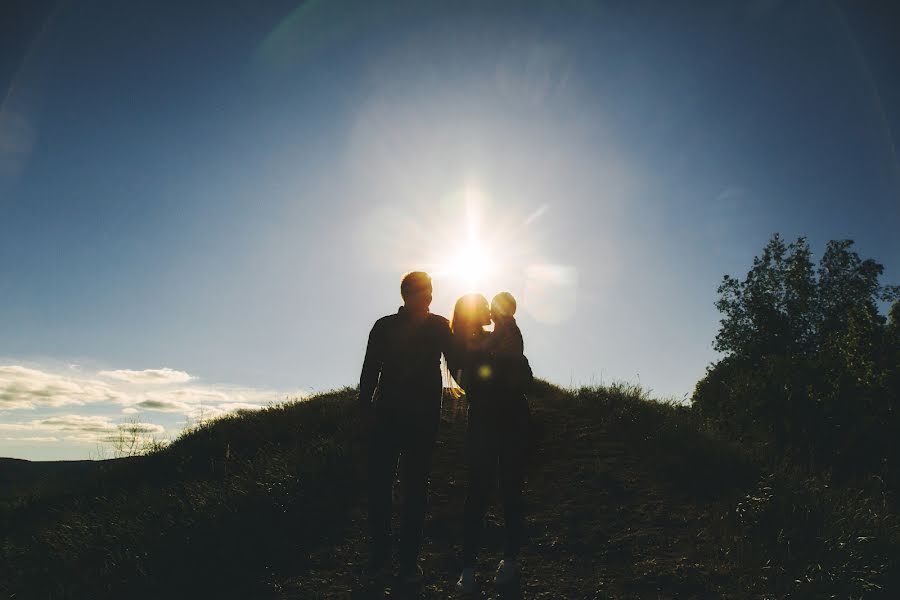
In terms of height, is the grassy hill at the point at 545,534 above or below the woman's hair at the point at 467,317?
below

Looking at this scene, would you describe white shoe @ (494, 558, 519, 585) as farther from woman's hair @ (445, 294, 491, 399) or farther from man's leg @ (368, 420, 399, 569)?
woman's hair @ (445, 294, 491, 399)

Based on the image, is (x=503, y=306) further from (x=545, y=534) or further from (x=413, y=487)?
(x=545, y=534)

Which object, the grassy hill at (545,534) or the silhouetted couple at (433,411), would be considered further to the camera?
the grassy hill at (545,534)

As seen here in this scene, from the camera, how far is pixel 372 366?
13.7ft

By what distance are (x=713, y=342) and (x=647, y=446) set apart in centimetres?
3122

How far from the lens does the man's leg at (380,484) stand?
160 inches

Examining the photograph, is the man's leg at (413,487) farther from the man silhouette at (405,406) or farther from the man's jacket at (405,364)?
the man's jacket at (405,364)

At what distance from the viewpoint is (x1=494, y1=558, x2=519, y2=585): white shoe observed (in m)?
4.04

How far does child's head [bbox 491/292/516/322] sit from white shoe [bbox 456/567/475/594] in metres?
2.04

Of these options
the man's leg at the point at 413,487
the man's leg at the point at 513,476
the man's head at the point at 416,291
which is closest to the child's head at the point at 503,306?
the man's head at the point at 416,291

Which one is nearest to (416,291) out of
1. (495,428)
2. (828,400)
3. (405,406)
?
(405,406)

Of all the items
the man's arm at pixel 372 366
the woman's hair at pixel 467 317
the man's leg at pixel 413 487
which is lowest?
the man's leg at pixel 413 487

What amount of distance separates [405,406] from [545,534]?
2.70 metres

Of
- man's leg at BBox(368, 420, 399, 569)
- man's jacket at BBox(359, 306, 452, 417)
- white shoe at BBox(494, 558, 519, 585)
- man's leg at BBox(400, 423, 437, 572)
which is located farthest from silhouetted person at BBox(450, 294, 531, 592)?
man's leg at BBox(368, 420, 399, 569)
